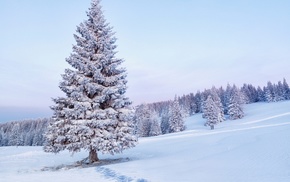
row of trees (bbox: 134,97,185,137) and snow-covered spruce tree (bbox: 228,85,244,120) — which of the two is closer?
row of trees (bbox: 134,97,185,137)

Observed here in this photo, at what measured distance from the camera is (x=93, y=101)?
1653 centimetres

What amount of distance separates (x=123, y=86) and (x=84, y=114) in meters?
3.41

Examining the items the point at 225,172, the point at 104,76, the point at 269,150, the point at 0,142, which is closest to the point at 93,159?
the point at 104,76

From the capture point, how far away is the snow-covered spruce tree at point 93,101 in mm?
15766

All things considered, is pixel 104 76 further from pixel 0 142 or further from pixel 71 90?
pixel 0 142

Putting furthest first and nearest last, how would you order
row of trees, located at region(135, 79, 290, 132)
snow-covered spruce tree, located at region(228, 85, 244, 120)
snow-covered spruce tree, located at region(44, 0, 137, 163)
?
1. snow-covered spruce tree, located at region(228, 85, 244, 120)
2. row of trees, located at region(135, 79, 290, 132)
3. snow-covered spruce tree, located at region(44, 0, 137, 163)

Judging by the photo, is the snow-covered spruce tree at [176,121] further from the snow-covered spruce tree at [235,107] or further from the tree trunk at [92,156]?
the tree trunk at [92,156]

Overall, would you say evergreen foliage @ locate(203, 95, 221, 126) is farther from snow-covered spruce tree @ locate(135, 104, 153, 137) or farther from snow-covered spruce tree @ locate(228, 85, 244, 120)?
snow-covered spruce tree @ locate(135, 104, 153, 137)

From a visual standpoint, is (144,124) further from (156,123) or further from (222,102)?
(222,102)

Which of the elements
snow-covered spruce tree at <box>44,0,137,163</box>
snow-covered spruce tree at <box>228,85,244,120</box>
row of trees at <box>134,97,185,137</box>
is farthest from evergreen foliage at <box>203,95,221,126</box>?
snow-covered spruce tree at <box>44,0,137,163</box>

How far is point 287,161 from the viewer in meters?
10.9

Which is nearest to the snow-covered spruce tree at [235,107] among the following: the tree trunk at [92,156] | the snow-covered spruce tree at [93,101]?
the snow-covered spruce tree at [93,101]

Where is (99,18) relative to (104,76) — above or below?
above

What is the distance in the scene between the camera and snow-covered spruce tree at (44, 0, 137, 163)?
51.7 ft
